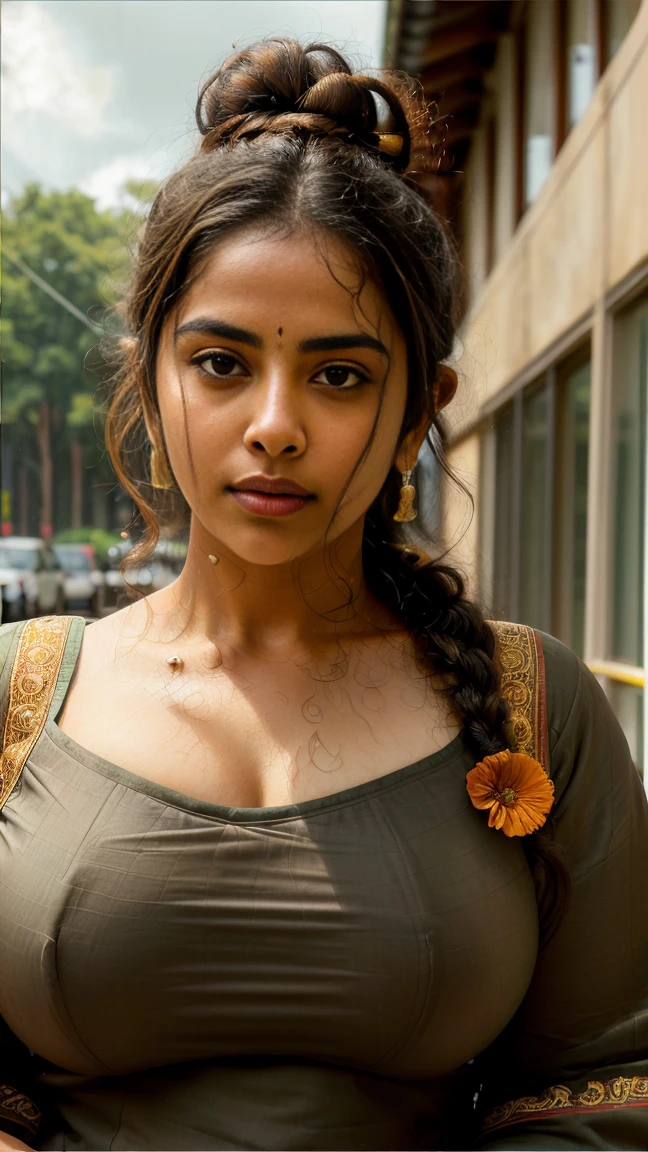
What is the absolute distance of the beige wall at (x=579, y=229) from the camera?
11.9 ft

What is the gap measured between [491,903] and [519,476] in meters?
5.01

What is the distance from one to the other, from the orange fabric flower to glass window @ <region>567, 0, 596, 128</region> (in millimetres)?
3895

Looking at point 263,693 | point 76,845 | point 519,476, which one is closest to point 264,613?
point 263,693

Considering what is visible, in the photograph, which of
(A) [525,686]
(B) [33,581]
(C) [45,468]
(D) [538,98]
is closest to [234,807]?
(A) [525,686]

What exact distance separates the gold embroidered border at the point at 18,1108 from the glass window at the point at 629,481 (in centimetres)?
291

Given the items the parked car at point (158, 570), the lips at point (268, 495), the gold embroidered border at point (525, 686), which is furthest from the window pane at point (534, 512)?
the lips at point (268, 495)

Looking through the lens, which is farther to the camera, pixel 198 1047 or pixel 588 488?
pixel 588 488

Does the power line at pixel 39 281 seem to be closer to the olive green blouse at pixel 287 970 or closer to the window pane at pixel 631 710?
the olive green blouse at pixel 287 970

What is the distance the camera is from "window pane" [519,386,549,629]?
211 inches

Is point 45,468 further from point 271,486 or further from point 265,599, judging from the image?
point 271,486

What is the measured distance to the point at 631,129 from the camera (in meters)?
3.74

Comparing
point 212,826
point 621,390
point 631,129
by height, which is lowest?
point 212,826

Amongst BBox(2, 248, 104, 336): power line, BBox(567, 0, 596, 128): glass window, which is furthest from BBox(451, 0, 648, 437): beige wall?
BBox(2, 248, 104, 336): power line

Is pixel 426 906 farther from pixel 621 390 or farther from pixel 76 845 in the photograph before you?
pixel 621 390
